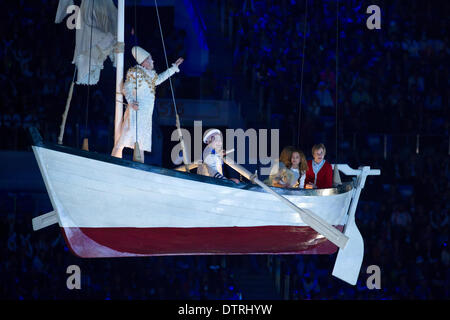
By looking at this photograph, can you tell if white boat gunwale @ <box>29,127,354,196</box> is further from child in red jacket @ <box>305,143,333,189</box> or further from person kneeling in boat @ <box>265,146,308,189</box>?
child in red jacket @ <box>305,143,333,189</box>

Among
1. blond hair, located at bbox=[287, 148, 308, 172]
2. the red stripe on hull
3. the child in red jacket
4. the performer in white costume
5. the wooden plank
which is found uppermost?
the performer in white costume

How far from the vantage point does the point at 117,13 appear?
20.7 ft

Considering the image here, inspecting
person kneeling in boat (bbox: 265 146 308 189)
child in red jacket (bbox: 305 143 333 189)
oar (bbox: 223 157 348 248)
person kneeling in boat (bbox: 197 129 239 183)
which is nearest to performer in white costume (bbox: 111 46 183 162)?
person kneeling in boat (bbox: 197 129 239 183)

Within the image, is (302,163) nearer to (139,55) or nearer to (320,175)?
(320,175)

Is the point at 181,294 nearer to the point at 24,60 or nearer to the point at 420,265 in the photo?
the point at 420,265

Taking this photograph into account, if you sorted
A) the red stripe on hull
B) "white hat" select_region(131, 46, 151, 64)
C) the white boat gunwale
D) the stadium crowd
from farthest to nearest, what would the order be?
1. the stadium crowd
2. "white hat" select_region(131, 46, 151, 64)
3. the red stripe on hull
4. the white boat gunwale

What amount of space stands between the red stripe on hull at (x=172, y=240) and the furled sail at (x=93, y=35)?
1096 millimetres

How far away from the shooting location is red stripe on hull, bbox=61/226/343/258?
581cm

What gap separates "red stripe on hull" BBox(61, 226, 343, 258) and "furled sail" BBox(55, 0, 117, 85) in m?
1.10

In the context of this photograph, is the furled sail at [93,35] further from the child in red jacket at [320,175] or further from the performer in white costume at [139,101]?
the child in red jacket at [320,175]

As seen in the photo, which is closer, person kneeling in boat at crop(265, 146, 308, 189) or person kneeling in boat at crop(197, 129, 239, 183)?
person kneeling in boat at crop(197, 129, 239, 183)

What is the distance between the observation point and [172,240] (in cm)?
588

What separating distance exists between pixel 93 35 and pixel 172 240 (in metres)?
1.49
